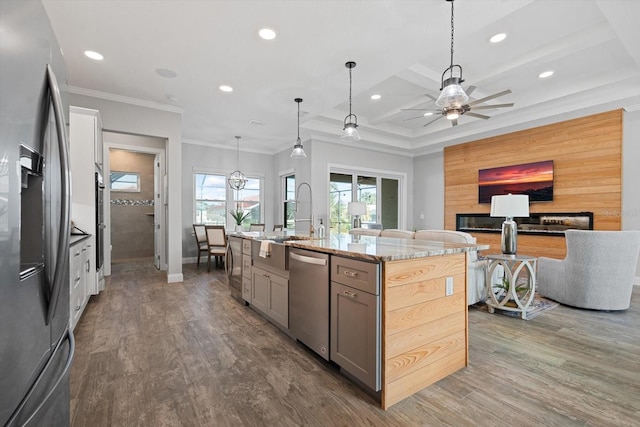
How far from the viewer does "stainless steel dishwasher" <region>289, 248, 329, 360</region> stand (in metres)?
2.09

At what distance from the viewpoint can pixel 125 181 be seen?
6.98 meters

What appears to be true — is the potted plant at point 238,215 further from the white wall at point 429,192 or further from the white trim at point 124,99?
the white wall at point 429,192

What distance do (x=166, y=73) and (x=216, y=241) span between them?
313cm

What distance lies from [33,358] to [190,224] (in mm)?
6507

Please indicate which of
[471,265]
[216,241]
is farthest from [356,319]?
[216,241]

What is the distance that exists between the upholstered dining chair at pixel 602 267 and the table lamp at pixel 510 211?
2.27 feet

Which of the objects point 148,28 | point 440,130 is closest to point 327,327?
point 148,28

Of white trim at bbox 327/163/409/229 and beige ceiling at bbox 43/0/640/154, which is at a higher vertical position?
beige ceiling at bbox 43/0/640/154

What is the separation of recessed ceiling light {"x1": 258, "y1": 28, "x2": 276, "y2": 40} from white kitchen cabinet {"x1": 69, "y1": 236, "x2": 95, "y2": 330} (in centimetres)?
256

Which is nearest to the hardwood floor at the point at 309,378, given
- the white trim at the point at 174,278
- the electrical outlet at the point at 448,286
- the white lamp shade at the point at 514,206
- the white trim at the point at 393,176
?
the electrical outlet at the point at 448,286

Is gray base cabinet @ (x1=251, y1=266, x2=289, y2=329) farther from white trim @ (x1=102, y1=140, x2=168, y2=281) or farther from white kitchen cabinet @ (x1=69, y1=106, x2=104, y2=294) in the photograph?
white trim @ (x1=102, y1=140, x2=168, y2=281)

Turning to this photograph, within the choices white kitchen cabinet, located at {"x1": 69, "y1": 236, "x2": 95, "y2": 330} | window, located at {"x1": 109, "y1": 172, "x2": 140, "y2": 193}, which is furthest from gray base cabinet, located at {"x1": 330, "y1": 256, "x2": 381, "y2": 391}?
window, located at {"x1": 109, "y1": 172, "x2": 140, "y2": 193}

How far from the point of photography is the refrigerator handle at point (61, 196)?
0.85 metres

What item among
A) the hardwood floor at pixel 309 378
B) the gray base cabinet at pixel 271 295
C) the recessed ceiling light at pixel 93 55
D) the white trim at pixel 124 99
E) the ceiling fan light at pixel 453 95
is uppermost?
the recessed ceiling light at pixel 93 55
